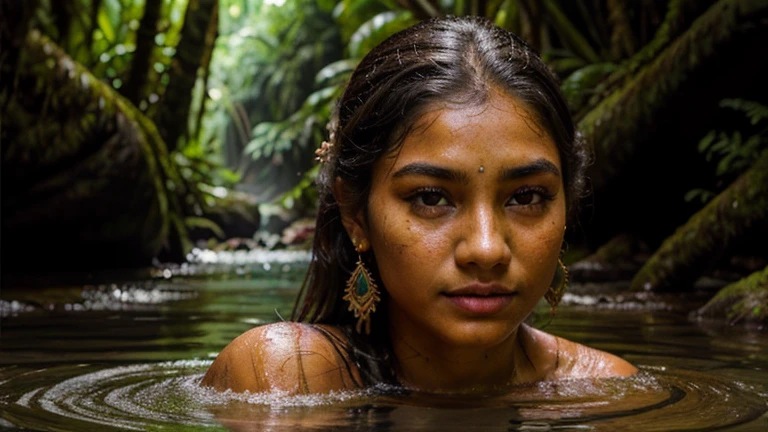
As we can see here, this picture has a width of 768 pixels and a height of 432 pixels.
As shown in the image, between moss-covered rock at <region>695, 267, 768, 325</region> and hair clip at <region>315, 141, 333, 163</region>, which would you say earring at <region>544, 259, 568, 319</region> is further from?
moss-covered rock at <region>695, 267, 768, 325</region>

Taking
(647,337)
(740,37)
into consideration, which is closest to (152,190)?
(740,37)

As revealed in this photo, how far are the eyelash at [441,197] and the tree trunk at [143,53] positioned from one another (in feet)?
39.7

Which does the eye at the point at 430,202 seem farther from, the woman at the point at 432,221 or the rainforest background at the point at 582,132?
the rainforest background at the point at 582,132

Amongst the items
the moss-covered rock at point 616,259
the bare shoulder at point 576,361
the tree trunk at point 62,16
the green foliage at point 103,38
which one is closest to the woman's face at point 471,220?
the bare shoulder at point 576,361

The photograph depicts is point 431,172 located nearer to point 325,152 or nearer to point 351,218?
point 351,218

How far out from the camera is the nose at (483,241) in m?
2.53

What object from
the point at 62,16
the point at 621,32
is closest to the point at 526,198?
the point at 621,32

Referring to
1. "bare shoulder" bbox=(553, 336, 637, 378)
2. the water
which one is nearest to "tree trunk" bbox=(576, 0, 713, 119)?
the water

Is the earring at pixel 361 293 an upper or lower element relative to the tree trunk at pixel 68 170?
lower

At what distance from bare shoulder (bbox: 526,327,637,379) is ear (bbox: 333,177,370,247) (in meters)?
0.81

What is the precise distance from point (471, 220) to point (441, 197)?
0.41 ft

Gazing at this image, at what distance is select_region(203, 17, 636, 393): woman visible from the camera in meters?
2.63

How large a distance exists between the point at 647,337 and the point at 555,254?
94.4 inches

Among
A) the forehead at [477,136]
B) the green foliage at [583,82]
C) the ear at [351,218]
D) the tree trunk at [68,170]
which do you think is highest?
the green foliage at [583,82]
